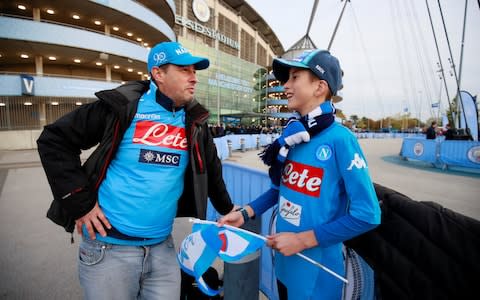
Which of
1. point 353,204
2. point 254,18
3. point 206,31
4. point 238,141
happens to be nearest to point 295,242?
point 353,204

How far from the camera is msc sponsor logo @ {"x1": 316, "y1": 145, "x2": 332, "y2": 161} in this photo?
1.27 m

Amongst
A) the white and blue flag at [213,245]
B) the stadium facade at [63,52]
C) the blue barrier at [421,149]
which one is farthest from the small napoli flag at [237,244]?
the blue barrier at [421,149]

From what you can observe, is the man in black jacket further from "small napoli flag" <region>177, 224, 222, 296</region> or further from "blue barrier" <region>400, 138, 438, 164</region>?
"blue barrier" <region>400, 138, 438, 164</region>

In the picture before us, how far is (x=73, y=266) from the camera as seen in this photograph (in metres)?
3.16

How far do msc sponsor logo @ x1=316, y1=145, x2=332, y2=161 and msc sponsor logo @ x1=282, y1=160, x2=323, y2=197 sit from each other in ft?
0.21

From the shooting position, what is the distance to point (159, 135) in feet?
5.41

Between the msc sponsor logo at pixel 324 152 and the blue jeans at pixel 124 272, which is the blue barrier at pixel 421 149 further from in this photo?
the blue jeans at pixel 124 272

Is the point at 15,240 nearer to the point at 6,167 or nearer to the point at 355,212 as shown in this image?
the point at 355,212

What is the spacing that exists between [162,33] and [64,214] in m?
27.6

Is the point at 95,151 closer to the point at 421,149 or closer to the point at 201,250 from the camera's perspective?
the point at 201,250

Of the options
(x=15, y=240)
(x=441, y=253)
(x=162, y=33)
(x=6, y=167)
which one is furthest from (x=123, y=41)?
(x=441, y=253)

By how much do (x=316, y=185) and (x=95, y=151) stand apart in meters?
1.46

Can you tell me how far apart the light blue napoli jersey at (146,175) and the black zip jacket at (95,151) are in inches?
2.3

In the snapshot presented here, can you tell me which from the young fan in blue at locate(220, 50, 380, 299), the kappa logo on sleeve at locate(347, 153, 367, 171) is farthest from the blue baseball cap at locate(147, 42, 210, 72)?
the kappa logo on sleeve at locate(347, 153, 367, 171)
